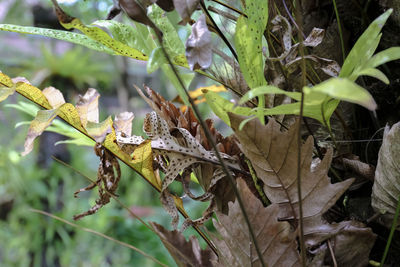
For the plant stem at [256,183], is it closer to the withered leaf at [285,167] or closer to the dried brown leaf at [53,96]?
the withered leaf at [285,167]

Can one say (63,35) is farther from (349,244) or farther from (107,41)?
(349,244)

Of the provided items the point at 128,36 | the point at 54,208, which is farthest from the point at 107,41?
the point at 54,208

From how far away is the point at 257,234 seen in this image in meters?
0.23

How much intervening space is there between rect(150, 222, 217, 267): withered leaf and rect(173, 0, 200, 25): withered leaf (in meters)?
0.11

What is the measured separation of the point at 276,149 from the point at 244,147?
0.06ft

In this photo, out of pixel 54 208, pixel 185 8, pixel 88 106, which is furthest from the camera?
pixel 54 208

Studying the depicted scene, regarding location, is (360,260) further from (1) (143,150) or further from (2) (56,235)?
(2) (56,235)

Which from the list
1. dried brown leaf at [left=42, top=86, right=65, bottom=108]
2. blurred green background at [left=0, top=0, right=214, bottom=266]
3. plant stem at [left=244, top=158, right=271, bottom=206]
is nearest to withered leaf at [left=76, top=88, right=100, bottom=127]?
dried brown leaf at [left=42, top=86, right=65, bottom=108]

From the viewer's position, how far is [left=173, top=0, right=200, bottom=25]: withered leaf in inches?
7.2

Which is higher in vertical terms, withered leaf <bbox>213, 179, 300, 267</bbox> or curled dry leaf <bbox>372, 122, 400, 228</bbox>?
curled dry leaf <bbox>372, 122, 400, 228</bbox>

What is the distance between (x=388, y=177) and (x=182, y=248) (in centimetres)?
13

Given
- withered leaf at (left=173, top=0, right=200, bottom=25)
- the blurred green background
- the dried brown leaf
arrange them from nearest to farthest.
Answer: withered leaf at (left=173, top=0, right=200, bottom=25) → the dried brown leaf → the blurred green background

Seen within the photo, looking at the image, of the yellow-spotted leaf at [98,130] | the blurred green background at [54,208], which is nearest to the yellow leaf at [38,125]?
the yellow-spotted leaf at [98,130]

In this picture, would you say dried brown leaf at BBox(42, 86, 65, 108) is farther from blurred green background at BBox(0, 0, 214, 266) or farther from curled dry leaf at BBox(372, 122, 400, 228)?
blurred green background at BBox(0, 0, 214, 266)
